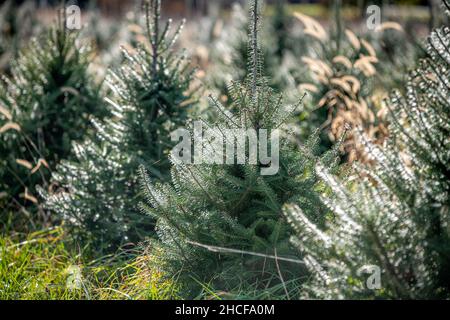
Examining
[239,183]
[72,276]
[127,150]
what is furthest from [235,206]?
[127,150]

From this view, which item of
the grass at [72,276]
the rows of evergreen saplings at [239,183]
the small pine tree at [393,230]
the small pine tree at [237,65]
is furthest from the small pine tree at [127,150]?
the small pine tree at [393,230]

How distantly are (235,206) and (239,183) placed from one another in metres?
0.16

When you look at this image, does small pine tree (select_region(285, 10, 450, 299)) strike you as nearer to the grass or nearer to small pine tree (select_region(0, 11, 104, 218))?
the grass

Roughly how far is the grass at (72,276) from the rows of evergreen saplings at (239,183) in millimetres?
124

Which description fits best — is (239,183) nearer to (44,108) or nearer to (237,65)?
(44,108)

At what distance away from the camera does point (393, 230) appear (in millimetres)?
2479

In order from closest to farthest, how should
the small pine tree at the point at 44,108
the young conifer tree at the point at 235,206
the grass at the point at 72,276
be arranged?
the young conifer tree at the point at 235,206 → the grass at the point at 72,276 → the small pine tree at the point at 44,108

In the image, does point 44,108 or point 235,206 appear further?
point 44,108

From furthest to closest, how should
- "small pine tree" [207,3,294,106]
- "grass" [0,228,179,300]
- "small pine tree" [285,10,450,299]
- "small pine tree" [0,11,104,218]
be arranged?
1. "small pine tree" [207,3,294,106]
2. "small pine tree" [0,11,104,218]
3. "grass" [0,228,179,300]
4. "small pine tree" [285,10,450,299]

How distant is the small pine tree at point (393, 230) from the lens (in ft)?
7.93

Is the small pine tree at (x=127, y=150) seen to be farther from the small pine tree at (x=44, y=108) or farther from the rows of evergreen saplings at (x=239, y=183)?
the small pine tree at (x=44, y=108)

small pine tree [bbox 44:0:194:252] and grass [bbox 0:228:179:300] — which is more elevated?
small pine tree [bbox 44:0:194:252]

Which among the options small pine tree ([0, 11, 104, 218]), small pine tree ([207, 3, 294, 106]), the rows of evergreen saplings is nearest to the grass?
the rows of evergreen saplings

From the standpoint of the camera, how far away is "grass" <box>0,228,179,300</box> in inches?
126
